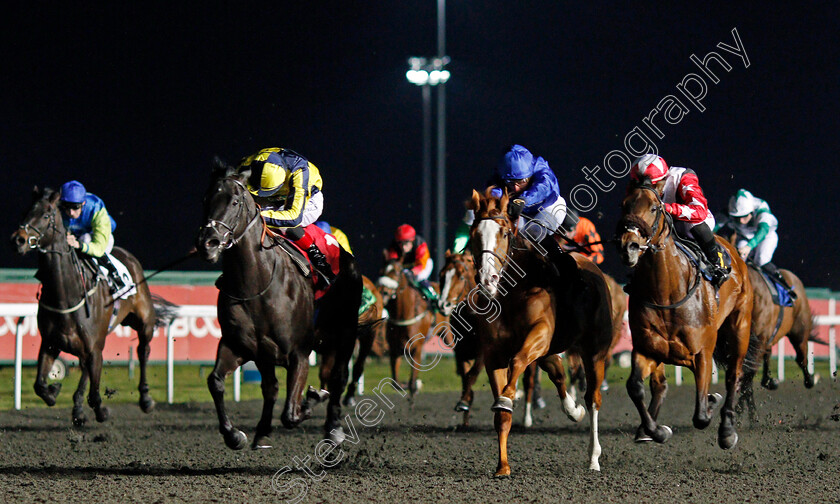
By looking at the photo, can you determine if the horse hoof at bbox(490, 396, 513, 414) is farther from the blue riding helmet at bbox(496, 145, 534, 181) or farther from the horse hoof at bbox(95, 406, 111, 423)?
the horse hoof at bbox(95, 406, 111, 423)

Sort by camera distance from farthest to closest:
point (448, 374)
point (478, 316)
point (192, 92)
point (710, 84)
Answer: point (192, 92) < point (710, 84) < point (448, 374) < point (478, 316)

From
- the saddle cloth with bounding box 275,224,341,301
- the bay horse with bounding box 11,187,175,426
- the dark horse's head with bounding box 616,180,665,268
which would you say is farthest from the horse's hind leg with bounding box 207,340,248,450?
the dark horse's head with bounding box 616,180,665,268

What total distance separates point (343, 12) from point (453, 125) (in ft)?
14.7

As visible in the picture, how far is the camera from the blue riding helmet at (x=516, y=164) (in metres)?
5.72

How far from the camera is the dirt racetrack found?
4434mm

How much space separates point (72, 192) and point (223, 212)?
3.23m

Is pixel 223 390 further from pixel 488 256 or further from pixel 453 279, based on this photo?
pixel 453 279

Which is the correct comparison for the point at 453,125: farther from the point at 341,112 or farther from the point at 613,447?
the point at 613,447

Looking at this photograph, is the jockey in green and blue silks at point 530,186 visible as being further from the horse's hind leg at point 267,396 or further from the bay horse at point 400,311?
the bay horse at point 400,311

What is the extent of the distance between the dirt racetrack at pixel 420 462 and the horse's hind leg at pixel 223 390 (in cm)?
21

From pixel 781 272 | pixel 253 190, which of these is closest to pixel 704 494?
pixel 253 190

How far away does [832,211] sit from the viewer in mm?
20312

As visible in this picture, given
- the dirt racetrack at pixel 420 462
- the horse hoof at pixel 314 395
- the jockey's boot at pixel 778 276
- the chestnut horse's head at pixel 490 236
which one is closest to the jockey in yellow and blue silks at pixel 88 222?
the dirt racetrack at pixel 420 462

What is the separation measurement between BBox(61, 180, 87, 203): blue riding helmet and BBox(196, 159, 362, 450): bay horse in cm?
279
